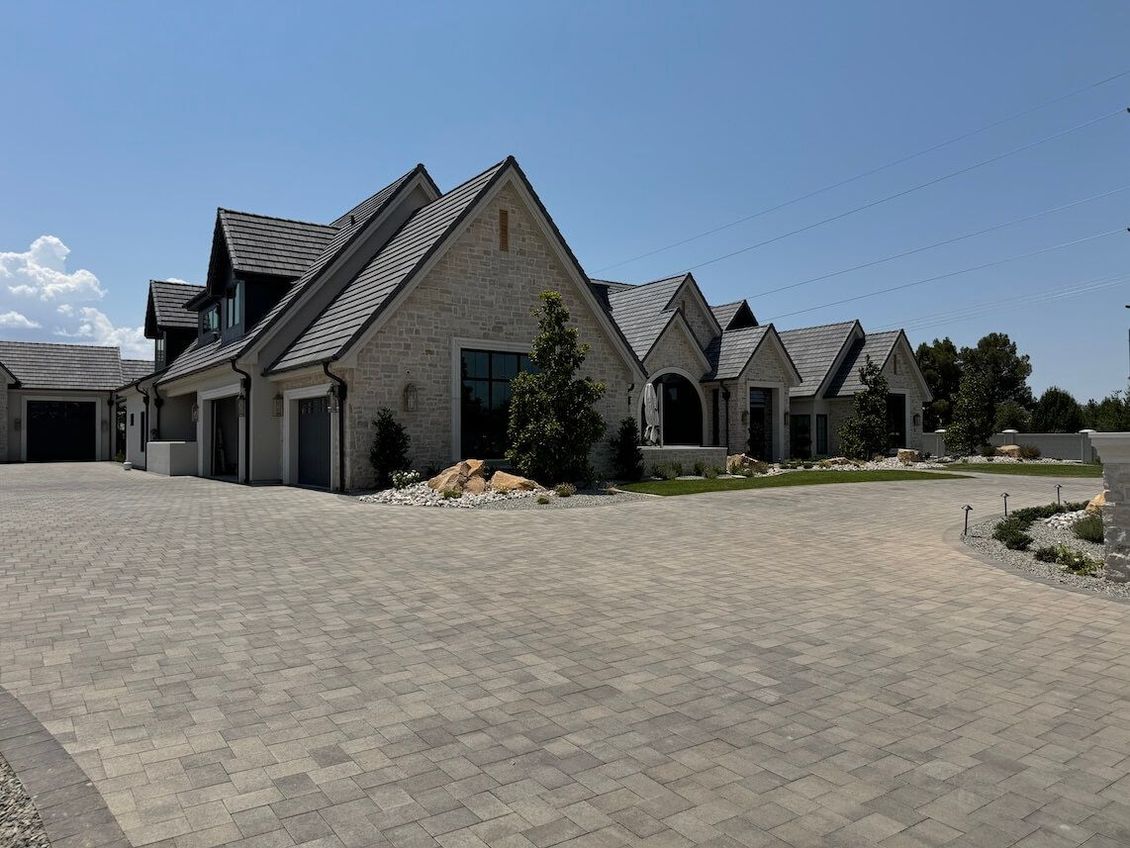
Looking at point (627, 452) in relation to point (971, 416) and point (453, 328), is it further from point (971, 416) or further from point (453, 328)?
point (971, 416)

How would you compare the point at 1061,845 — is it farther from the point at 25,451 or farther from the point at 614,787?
the point at 25,451

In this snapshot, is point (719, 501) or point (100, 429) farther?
point (100, 429)

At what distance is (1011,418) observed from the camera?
162 feet

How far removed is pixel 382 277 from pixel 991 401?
29917mm

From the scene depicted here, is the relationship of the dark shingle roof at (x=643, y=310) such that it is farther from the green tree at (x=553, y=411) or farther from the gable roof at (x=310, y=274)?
the green tree at (x=553, y=411)

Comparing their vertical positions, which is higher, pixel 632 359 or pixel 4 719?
pixel 632 359

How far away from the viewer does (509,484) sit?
54.1ft

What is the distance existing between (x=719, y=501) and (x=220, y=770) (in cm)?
1332

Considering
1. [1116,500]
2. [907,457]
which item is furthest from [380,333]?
[907,457]

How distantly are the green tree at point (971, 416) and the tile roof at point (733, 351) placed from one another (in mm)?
9805

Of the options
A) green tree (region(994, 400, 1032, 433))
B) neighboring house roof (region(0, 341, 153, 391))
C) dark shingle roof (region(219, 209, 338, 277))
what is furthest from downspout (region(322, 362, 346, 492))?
green tree (region(994, 400, 1032, 433))

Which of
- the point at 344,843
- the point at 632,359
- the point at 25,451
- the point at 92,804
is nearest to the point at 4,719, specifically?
the point at 92,804

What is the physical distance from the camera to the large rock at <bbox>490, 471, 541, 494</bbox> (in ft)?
53.8

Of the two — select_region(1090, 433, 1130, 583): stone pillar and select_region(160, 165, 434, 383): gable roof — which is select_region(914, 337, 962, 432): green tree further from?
select_region(1090, 433, 1130, 583): stone pillar
